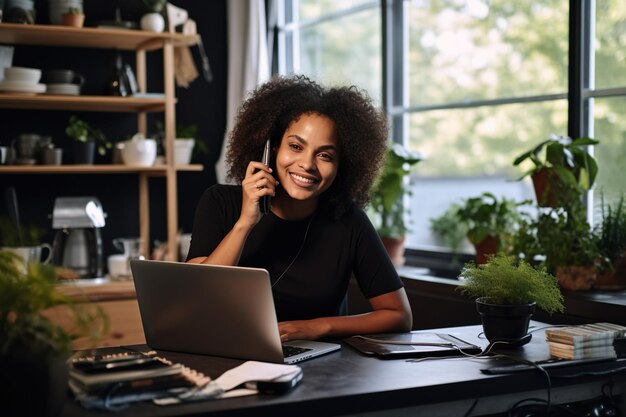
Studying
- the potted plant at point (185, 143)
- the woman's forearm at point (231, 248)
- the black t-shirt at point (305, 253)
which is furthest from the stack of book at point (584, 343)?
the potted plant at point (185, 143)

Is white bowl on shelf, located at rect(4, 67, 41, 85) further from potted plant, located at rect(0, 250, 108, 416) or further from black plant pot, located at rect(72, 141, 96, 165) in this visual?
potted plant, located at rect(0, 250, 108, 416)

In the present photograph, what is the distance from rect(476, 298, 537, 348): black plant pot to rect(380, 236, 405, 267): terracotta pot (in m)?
1.84

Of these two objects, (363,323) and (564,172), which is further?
(564,172)

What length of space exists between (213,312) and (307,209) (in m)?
0.74

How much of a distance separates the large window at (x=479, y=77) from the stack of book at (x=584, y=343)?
95 cm

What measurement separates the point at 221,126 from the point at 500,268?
10.3ft

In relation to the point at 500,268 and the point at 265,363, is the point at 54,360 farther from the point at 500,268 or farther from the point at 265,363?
the point at 500,268

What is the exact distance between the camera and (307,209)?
2.57 meters

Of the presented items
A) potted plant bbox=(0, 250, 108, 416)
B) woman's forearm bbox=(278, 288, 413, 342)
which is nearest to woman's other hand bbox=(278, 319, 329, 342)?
woman's forearm bbox=(278, 288, 413, 342)

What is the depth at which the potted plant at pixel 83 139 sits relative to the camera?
168 inches

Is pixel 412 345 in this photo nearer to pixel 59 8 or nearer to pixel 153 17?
pixel 153 17

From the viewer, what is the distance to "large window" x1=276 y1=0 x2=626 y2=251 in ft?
10.5

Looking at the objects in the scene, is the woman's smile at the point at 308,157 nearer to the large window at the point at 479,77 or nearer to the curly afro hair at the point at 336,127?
the curly afro hair at the point at 336,127

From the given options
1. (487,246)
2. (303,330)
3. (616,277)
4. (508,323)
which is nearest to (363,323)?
(303,330)
